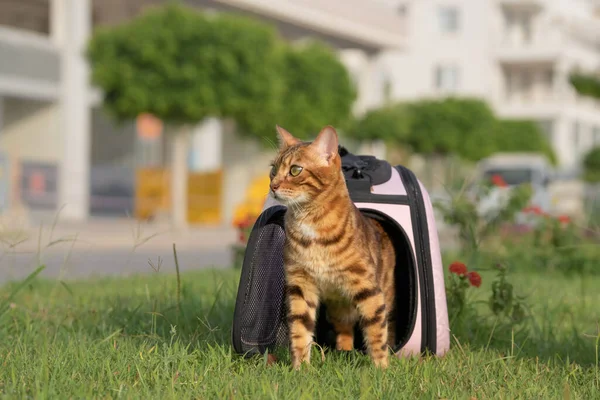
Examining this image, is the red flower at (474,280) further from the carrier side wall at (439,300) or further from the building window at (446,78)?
the building window at (446,78)

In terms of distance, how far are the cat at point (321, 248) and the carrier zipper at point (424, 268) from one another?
37 cm

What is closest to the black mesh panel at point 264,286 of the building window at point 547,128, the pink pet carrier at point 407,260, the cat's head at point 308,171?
the pink pet carrier at point 407,260

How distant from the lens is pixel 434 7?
49.7 metres

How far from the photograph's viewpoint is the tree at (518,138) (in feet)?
142

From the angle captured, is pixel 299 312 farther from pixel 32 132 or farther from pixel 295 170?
pixel 32 132

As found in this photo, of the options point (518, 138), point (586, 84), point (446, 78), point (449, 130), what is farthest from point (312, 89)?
point (446, 78)

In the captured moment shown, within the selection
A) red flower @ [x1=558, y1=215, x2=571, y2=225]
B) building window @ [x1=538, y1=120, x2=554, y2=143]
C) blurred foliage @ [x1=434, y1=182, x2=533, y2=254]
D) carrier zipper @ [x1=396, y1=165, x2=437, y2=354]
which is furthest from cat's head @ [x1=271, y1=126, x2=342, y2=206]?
building window @ [x1=538, y1=120, x2=554, y2=143]

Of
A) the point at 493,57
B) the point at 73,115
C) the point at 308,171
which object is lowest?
the point at 308,171

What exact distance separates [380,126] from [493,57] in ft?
67.6

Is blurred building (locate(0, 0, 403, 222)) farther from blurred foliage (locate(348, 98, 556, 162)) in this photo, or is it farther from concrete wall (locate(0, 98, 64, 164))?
blurred foliage (locate(348, 98, 556, 162))

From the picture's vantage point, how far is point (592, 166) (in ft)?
140

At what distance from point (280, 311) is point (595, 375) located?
Result: 1.60 metres

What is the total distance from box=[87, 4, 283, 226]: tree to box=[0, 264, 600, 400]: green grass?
13.7 m

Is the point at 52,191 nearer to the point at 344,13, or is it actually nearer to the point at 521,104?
the point at 344,13
